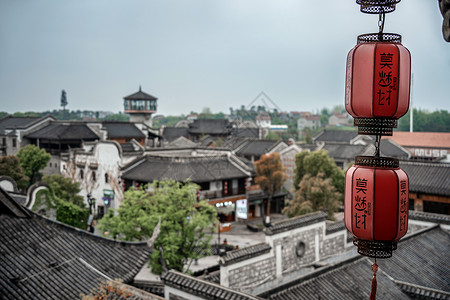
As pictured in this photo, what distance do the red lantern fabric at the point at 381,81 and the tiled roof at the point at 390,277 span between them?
23.0 feet

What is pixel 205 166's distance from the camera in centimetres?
3281

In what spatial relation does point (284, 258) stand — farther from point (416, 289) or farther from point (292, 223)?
point (416, 289)

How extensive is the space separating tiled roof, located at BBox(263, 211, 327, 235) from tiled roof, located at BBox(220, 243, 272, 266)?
0.55 meters

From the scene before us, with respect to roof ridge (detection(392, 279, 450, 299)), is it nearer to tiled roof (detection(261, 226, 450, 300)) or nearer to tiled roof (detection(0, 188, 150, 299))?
tiled roof (detection(261, 226, 450, 300))

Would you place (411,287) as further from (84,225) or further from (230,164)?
(230,164)

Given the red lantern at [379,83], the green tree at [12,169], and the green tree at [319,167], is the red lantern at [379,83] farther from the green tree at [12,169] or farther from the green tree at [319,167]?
the green tree at [12,169]

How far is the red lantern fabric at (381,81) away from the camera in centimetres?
612

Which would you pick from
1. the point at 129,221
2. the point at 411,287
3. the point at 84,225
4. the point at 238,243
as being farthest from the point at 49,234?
the point at 238,243

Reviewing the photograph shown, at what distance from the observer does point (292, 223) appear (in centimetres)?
1543

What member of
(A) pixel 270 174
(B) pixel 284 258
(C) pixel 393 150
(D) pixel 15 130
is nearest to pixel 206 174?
(A) pixel 270 174

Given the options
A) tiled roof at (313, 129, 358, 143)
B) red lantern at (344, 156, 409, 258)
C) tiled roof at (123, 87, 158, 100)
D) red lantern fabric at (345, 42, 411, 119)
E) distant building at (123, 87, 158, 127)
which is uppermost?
tiled roof at (123, 87, 158, 100)

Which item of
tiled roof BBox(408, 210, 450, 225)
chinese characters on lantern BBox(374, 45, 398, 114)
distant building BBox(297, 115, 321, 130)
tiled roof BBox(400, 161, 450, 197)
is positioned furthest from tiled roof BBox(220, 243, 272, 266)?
distant building BBox(297, 115, 321, 130)

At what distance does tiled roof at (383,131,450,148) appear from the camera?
47062 millimetres

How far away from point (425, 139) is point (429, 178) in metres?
26.9
